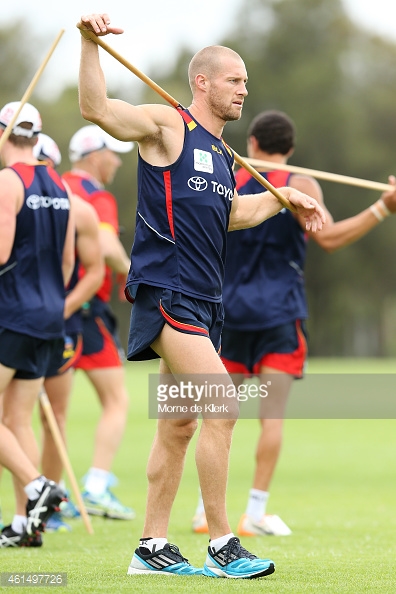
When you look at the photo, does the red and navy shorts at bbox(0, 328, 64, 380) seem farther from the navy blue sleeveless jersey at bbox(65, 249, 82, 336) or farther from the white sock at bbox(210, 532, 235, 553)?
the white sock at bbox(210, 532, 235, 553)

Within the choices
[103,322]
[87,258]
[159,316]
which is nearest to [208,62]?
[159,316]

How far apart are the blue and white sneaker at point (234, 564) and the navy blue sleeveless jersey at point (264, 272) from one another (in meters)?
2.67

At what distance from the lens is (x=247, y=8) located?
52594mm

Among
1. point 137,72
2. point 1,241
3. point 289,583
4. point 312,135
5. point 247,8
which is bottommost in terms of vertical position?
point 289,583

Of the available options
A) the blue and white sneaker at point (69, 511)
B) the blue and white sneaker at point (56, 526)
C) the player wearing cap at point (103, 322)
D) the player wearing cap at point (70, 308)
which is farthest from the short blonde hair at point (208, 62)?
the blue and white sneaker at point (69, 511)

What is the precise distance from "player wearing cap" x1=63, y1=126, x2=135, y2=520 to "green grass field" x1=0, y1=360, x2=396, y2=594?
1.77ft

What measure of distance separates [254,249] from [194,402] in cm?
262

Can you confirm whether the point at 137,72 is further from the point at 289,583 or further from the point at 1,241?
the point at 289,583

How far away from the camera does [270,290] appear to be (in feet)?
25.0

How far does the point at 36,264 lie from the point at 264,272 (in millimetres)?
1739

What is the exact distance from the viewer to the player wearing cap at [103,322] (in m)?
8.66

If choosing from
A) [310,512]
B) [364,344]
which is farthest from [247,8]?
[310,512]

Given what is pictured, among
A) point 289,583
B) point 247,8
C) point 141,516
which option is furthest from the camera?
point 247,8

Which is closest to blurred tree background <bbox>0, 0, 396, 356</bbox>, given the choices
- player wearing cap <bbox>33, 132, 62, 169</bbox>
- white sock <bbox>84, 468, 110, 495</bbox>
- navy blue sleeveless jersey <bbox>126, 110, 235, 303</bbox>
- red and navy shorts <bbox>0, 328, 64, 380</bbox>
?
white sock <bbox>84, 468, 110, 495</bbox>
